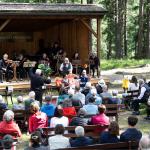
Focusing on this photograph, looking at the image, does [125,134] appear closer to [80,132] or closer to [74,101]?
[80,132]

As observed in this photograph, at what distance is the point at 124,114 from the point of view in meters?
16.0

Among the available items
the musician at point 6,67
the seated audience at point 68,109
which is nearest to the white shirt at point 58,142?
the seated audience at point 68,109

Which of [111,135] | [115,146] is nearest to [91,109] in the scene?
[111,135]

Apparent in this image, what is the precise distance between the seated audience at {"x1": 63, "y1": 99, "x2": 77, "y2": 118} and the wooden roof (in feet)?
34.2

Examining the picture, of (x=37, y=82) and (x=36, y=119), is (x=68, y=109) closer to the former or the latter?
(x=36, y=119)

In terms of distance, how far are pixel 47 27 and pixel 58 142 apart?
19898 millimetres

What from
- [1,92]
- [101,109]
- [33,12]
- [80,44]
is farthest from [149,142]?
[80,44]

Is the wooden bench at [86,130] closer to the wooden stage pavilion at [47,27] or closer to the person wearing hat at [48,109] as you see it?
the person wearing hat at [48,109]

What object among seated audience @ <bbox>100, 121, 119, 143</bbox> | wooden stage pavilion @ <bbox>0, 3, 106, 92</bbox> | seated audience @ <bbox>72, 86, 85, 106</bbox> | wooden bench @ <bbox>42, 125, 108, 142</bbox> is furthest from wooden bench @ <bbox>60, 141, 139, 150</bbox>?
wooden stage pavilion @ <bbox>0, 3, 106, 92</bbox>

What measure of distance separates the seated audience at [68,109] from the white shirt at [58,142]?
10.3 feet

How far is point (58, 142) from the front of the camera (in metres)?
8.91

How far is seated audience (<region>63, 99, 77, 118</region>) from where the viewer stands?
12.2 m

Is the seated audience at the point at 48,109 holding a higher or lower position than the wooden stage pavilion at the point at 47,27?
lower

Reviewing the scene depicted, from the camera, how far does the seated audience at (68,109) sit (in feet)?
40.1
